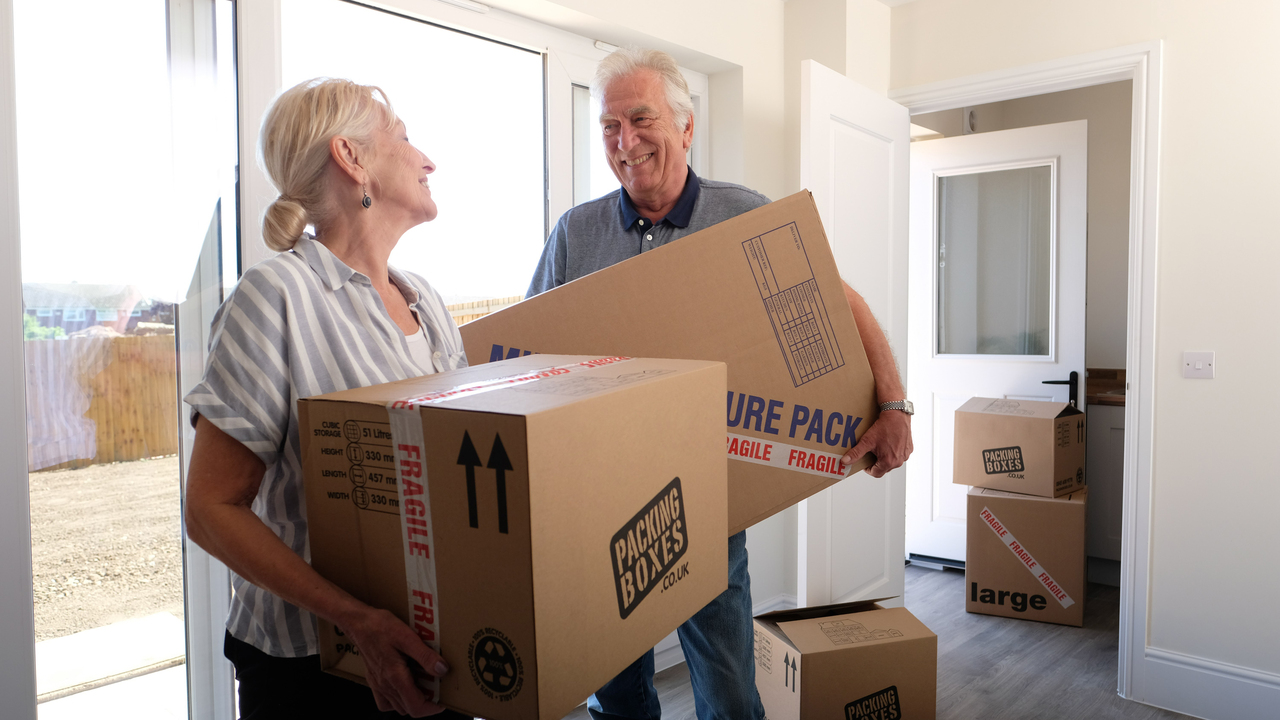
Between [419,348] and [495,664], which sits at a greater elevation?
[419,348]

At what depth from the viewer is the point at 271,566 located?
0.72m

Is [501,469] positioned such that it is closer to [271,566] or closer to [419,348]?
[271,566]

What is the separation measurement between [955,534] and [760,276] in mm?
2988

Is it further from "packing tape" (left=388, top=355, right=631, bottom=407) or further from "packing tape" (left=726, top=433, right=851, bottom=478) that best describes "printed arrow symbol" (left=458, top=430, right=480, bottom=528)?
"packing tape" (left=726, top=433, right=851, bottom=478)

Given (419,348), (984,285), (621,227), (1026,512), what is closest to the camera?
(419,348)

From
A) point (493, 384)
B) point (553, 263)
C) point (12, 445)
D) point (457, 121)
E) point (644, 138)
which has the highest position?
point (457, 121)

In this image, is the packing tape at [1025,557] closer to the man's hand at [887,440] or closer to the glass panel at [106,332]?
the man's hand at [887,440]

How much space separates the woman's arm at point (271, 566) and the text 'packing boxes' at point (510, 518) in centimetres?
2

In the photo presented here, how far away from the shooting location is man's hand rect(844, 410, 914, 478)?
1148 mm

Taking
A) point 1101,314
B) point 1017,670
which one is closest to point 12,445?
point 1017,670

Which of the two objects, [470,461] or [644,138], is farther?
[644,138]

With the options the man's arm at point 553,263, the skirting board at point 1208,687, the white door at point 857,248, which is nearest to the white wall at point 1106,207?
the white door at point 857,248

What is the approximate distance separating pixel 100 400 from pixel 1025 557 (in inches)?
120

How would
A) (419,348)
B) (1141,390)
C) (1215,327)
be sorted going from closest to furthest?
(419,348)
(1215,327)
(1141,390)
